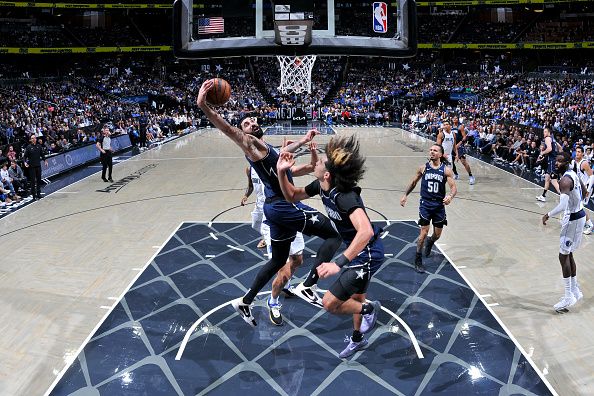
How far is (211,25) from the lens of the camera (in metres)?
8.51

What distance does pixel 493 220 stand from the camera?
957 cm

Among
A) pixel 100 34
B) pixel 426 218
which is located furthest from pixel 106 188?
pixel 100 34

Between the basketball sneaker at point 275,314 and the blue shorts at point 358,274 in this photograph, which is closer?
the blue shorts at point 358,274

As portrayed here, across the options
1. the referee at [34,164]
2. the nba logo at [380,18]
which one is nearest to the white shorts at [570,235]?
the nba logo at [380,18]

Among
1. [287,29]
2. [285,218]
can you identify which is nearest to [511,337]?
[285,218]

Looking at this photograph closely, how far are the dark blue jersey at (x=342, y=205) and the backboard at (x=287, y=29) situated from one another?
4.27m

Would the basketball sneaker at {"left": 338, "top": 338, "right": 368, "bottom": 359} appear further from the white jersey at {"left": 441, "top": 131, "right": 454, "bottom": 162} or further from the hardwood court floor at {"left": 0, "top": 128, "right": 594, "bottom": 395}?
the white jersey at {"left": 441, "top": 131, "right": 454, "bottom": 162}

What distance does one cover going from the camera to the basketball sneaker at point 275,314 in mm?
5377

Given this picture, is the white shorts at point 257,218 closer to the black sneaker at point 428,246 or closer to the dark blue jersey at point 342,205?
the black sneaker at point 428,246

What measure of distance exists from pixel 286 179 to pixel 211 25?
16.6 feet

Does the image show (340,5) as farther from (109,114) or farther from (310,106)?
(310,106)

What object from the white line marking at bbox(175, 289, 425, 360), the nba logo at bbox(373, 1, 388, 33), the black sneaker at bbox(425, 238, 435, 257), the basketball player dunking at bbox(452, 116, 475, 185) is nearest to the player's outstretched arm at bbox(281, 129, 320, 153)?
the white line marking at bbox(175, 289, 425, 360)

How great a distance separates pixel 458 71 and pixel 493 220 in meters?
36.2

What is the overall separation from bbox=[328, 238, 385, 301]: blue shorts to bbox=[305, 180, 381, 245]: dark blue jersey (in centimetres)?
15
